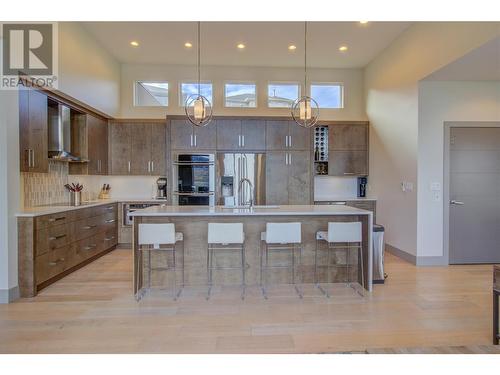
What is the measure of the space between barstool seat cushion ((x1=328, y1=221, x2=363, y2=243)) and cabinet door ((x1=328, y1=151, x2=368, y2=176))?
303 centimetres

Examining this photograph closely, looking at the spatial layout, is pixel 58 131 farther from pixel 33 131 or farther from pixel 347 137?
pixel 347 137

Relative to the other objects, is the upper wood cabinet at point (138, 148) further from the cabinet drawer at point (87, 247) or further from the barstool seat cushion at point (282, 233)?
the barstool seat cushion at point (282, 233)

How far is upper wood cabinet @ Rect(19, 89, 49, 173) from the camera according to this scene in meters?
3.73

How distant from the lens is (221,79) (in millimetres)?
6719

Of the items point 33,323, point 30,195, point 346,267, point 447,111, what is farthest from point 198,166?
point 447,111

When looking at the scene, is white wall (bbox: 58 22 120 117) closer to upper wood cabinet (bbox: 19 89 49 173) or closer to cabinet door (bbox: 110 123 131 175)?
cabinet door (bbox: 110 123 131 175)

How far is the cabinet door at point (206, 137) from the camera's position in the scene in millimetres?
6145

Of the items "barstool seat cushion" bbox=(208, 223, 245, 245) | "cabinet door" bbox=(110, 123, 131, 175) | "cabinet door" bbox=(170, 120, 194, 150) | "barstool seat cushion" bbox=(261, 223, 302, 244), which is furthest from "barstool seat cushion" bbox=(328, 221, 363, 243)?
"cabinet door" bbox=(110, 123, 131, 175)

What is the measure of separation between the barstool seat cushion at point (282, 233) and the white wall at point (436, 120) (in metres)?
2.35

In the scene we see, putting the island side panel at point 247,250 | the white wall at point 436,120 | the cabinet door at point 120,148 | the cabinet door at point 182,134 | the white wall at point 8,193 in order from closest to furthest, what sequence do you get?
1. the white wall at point 8,193
2. the island side panel at point 247,250
3. the white wall at point 436,120
4. the cabinet door at point 182,134
5. the cabinet door at point 120,148

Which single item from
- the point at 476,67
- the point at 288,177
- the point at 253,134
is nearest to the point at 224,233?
the point at 288,177

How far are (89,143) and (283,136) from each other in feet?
11.4

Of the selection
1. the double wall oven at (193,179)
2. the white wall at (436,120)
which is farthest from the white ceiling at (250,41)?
the double wall oven at (193,179)

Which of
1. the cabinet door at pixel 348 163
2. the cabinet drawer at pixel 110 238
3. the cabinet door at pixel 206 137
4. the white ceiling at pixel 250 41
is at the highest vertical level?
the white ceiling at pixel 250 41
